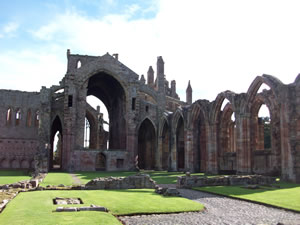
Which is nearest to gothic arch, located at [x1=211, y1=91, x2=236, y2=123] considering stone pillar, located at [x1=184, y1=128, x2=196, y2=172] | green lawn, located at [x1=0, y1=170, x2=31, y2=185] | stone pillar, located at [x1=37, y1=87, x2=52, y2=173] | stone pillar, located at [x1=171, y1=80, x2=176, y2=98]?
stone pillar, located at [x1=184, y1=128, x2=196, y2=172]

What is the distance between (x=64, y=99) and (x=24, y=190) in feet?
77.7

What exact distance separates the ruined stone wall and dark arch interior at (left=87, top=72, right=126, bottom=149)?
29.9ft

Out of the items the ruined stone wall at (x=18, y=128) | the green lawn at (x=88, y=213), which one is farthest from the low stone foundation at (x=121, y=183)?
the ruined stone wall at (x=18, y=128)

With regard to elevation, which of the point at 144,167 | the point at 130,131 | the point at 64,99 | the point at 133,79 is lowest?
the point at 144,167

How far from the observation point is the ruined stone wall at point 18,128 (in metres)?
43.8

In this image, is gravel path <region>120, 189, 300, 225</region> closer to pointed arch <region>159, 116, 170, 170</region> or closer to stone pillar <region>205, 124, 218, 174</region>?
stone pillar <region>205, 124, 218, 174</region>

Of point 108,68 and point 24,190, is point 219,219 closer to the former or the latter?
point 24,190

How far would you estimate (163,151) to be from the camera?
3788cm

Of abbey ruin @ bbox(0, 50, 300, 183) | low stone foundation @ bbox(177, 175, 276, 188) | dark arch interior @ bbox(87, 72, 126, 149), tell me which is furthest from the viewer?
dark arch interior @ bbox(87, 72, 126, 149)

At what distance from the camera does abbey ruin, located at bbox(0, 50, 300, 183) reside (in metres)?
22.3

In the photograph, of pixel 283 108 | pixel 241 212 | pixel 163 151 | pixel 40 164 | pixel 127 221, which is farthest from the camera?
pixel 163 151

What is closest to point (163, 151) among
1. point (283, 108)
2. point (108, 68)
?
point (108, 68)

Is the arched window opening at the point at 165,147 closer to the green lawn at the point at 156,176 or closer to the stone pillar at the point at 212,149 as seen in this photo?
the green lawn at the point at 156,176

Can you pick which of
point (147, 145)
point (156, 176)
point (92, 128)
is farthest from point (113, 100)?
point (156, 176)
